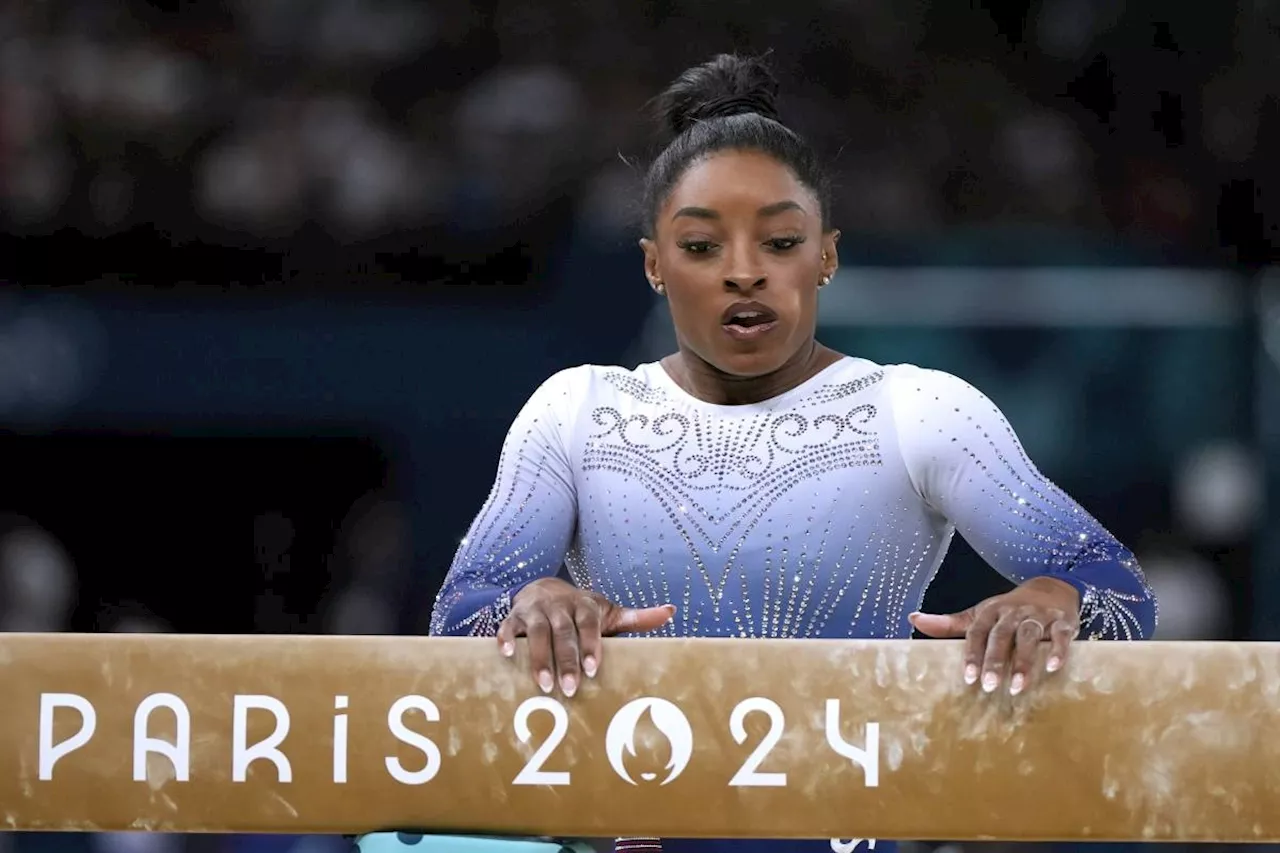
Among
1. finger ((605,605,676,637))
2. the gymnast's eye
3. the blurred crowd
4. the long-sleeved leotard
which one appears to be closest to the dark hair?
the gymnast's eye

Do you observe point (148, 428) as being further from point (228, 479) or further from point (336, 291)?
point (336, 291)

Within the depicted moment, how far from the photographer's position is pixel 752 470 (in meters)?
2.39

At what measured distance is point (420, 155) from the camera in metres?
4.70

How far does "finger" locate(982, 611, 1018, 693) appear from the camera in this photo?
2012 millimetres

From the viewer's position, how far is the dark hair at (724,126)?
2396mm

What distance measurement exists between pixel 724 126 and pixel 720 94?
0.10 metres

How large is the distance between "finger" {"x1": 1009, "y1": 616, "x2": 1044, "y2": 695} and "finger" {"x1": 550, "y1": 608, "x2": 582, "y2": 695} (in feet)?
1.72

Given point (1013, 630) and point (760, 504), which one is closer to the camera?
point (1013, 630)

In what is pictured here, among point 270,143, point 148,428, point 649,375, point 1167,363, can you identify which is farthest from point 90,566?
point 1167,363

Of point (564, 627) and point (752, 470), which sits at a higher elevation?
point (752, 470)

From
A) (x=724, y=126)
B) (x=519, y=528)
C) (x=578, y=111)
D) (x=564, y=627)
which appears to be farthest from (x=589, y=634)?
(x=578, y=111)

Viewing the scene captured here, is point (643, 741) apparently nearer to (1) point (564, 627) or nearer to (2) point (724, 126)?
(1) point (564, 627)

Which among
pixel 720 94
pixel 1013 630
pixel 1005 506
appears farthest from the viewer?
pixel 720 94

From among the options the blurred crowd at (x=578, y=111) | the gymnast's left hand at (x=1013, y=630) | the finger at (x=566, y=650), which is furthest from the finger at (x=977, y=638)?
the blurred crowd at (x=578, y=111)
